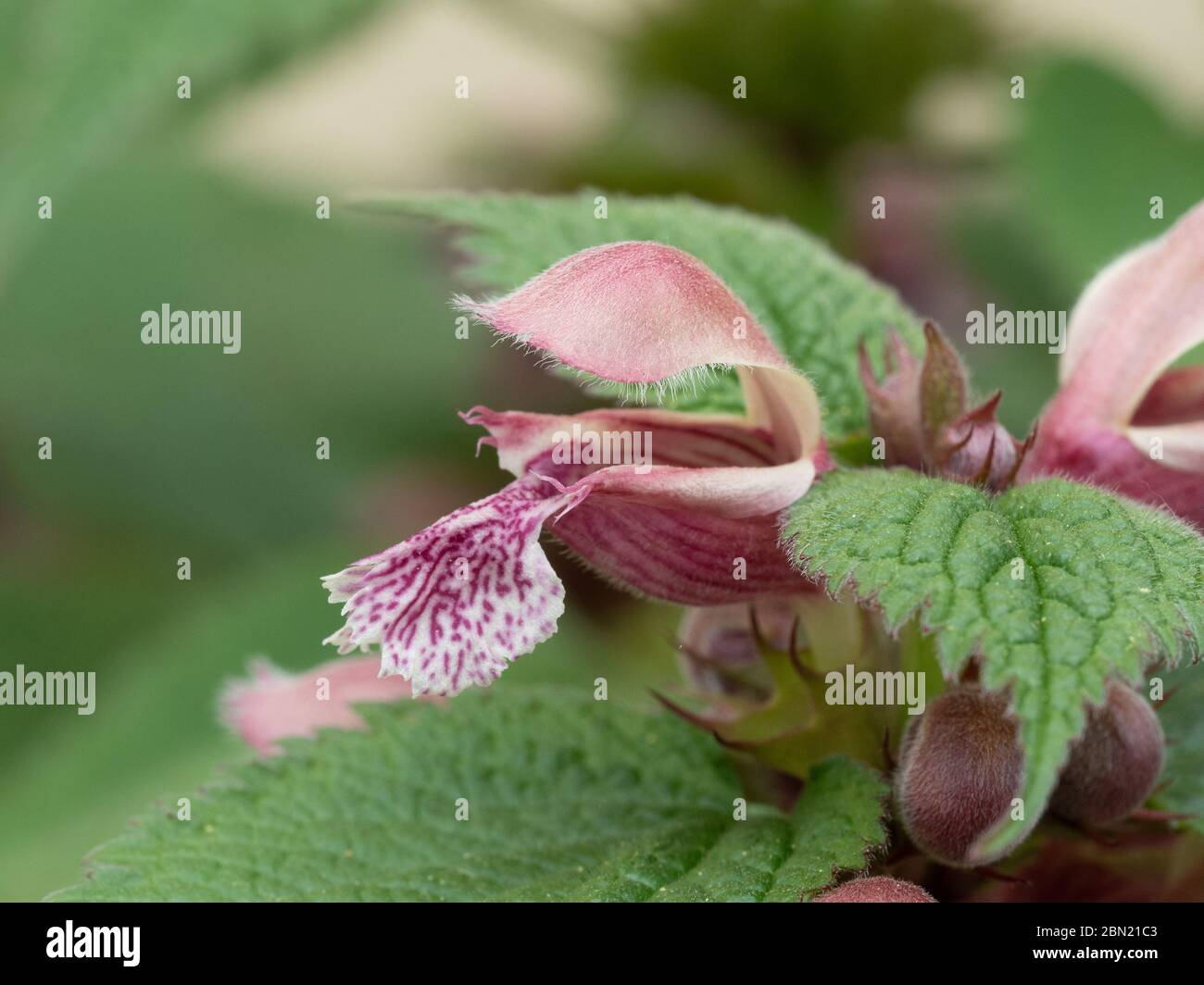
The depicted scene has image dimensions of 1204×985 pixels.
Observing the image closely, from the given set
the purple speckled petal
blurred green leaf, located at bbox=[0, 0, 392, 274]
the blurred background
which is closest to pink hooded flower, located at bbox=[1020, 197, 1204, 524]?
the purple speckled petal

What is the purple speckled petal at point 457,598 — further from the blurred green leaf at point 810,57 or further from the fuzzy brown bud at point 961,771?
the blurred green leaf at point 810,57

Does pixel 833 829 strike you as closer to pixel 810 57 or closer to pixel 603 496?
pixel 603 496

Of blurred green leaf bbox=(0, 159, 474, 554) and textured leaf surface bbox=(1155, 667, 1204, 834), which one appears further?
blurred green leaf bbox=(0, 159, 474, 554)

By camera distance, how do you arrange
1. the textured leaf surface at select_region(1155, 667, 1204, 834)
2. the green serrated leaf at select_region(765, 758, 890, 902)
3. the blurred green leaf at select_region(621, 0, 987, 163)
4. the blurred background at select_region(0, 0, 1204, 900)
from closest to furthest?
the green serrated leaf at select_region(765, 758, 890, 902)
the textured leaf surface at select_region(1155, 667, 1204, 834)
the blurred background at select_region(0, 0, 1204, 900)
the blurred green leaf at select_region(621, 0, 987, 163)

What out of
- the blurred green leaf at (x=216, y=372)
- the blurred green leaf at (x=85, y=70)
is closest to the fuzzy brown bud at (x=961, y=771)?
the blurred green leaf at (x=85, y=70)

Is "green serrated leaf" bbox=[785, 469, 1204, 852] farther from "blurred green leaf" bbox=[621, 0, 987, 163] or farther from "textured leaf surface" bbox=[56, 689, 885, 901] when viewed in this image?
"blurred green leaf" bbox=[621, 0, 987, 163]

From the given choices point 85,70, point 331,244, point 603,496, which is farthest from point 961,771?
point 331,244
